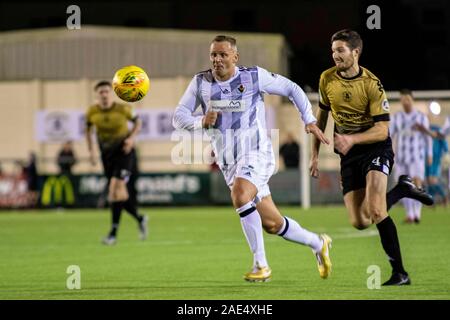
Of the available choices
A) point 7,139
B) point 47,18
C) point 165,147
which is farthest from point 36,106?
point 47,18

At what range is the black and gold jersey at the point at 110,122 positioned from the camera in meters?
15.5

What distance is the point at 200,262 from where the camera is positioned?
473 inches

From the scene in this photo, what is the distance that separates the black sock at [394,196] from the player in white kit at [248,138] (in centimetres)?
86

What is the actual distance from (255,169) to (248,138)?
1.05 feet

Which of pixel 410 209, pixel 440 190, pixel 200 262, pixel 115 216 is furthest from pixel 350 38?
pixel 440 190

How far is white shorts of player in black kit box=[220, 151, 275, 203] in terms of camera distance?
9562 millimetres

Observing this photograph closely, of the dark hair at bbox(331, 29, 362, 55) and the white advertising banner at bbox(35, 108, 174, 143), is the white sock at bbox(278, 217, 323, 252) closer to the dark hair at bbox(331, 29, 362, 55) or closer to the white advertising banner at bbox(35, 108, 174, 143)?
the dark hair at bbox(331, 29, 362, 55)

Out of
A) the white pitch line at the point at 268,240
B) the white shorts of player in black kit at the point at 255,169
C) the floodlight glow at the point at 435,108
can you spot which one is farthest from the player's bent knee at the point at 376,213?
the floodlight glow at the point at 435,108

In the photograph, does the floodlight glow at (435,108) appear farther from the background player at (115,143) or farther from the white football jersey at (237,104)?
the white football jersey at (237,104)

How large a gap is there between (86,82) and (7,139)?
12.3 feet

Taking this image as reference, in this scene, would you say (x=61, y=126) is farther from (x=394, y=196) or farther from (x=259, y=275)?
(x=259, y=275)

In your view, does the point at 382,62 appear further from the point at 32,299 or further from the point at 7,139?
the point at 32,299

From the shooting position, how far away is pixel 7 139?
3891cm

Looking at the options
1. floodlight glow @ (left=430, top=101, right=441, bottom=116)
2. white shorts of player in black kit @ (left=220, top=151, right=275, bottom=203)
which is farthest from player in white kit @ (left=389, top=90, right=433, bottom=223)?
white shorts of player in black kit @ (left=220, top=151, right=275, bottom=203)
